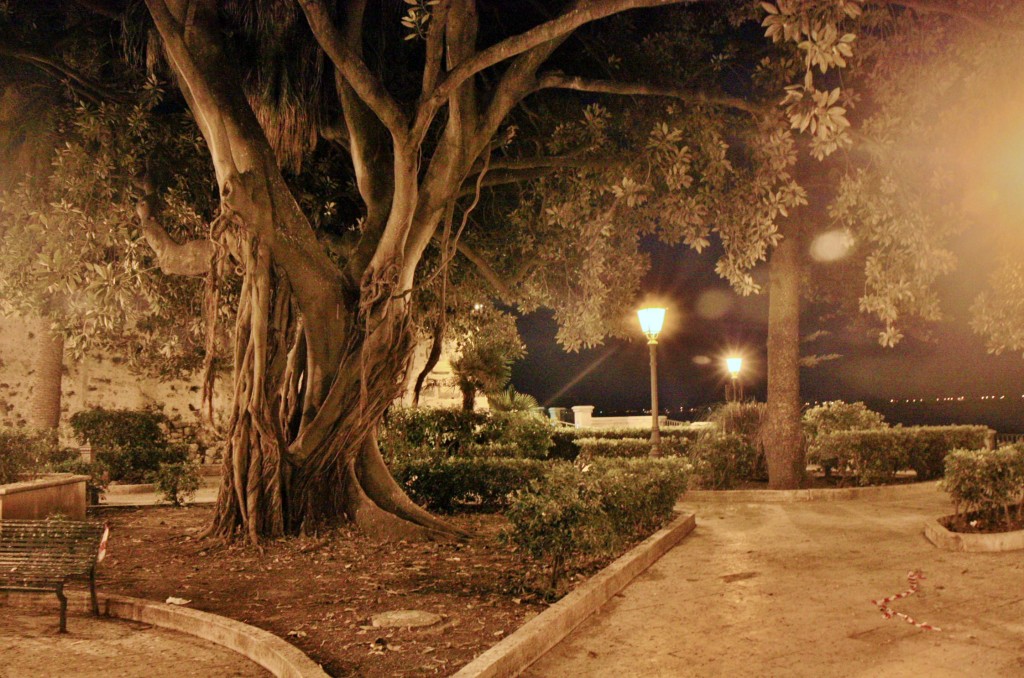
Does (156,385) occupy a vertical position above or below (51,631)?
above

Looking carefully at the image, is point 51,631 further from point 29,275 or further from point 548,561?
point 29,275

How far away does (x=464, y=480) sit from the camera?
37.9ft

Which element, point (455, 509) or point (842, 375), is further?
point (842, 375)

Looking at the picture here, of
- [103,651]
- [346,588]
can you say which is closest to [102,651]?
[103,651]

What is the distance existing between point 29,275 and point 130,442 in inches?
305

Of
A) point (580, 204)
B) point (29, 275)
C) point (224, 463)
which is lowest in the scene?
point (224, 463)

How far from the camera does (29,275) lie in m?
10.7

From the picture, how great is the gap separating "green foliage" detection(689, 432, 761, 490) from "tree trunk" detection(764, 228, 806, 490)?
519mm

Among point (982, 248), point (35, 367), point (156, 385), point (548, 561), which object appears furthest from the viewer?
point (156, 385)

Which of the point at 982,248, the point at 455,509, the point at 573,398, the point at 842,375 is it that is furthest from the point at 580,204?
the point at 842,375

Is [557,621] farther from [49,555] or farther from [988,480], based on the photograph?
[988,480]

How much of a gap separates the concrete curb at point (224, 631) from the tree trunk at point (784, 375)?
10.7 m

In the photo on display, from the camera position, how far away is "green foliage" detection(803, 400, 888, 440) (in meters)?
21.2

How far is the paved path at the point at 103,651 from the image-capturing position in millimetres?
4941
